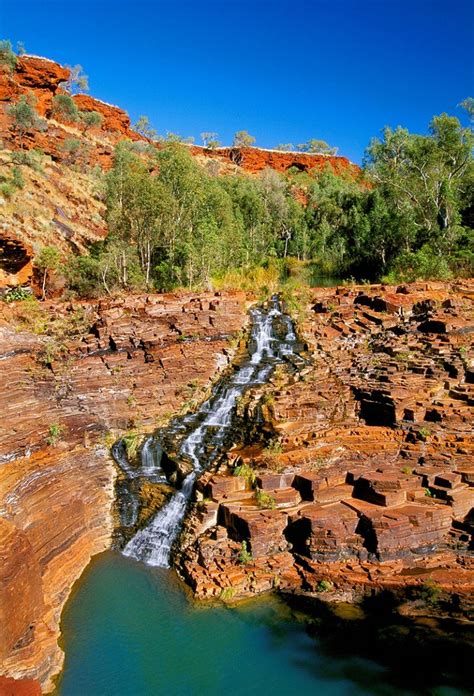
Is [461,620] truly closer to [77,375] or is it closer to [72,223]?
[77,375]

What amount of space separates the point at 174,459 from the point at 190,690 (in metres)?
6.97

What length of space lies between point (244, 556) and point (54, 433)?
24.4 ft

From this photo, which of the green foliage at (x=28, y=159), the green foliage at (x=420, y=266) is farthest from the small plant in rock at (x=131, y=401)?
the green foliage at (x=28, y=159)

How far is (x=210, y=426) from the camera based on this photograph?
55.5 ft

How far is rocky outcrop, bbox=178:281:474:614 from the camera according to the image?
1098 cm

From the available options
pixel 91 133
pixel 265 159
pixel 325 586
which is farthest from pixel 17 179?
pixel 265 159

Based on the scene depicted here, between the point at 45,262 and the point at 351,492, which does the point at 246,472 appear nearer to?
the point at 351,492

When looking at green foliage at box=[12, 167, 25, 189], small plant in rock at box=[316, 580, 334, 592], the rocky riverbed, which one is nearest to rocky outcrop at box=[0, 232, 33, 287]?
the rocky riverbed

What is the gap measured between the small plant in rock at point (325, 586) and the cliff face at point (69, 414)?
17.2 ft

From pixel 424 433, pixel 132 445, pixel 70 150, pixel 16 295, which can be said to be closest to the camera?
→ pixel 424 433

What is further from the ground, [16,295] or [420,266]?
[420,266]

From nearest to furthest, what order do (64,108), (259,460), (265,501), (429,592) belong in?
(429,592), (265,501), (259,460), (64,108)

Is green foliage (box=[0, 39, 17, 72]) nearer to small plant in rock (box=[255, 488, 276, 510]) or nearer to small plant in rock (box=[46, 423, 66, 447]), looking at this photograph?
small plant in rock (box=[46, 423, 66, 447])

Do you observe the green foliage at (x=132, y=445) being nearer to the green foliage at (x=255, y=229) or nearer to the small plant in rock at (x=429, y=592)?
the small plant in rock at (x=429, y=592)
